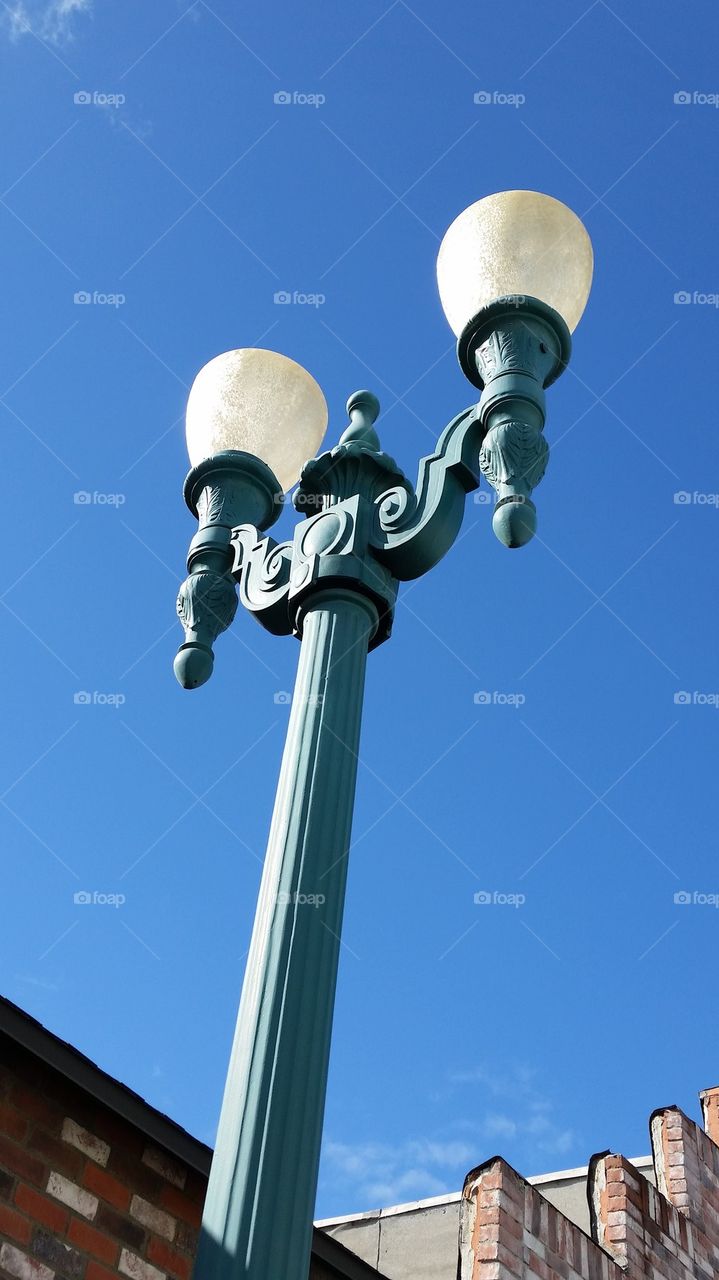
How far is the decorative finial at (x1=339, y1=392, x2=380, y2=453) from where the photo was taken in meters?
3.82

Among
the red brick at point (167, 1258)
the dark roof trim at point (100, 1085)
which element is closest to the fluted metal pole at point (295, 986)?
the dark roof trim at point (100, 1085)

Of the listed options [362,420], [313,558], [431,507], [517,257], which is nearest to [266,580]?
[313,558]

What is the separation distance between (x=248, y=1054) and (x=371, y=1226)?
25.8ft

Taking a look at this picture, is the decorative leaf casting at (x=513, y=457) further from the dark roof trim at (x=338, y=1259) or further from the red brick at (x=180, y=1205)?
the dark roof trim at (x=338, y=1259)

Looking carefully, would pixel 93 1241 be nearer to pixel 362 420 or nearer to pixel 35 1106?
pixel 35 1106

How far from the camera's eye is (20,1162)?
382 cm

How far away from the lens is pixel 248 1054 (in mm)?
2533

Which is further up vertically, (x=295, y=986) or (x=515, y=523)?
(x=515, y=523)

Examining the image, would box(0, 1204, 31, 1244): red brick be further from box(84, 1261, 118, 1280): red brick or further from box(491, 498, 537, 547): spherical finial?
box(491, 498, 537, 547): spherical finial

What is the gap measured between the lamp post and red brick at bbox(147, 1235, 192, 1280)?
1.93 meters

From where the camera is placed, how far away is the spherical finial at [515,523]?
129 inches

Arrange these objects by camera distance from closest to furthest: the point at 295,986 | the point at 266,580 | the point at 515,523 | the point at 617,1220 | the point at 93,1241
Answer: the point at 295,986 → the point at 515,523 → the point at 266,580 → the point at 93,1241 → the point at 617,1220

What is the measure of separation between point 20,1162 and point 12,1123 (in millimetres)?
121

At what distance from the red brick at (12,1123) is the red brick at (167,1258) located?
0.64m
